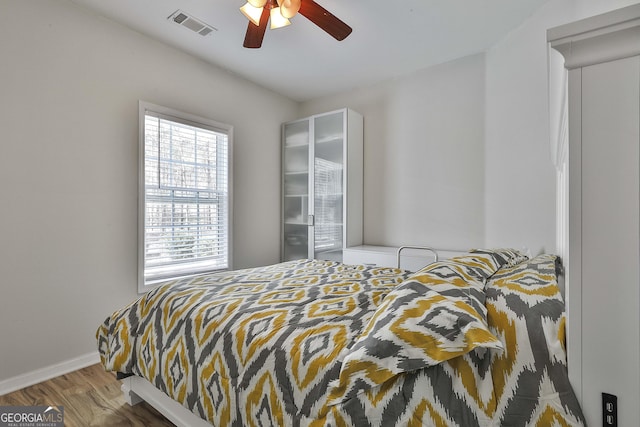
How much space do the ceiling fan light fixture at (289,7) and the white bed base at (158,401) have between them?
217 cm

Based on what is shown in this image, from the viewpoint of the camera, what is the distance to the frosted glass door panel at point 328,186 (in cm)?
355

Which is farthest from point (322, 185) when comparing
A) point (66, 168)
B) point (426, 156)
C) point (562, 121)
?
point (562, 121)

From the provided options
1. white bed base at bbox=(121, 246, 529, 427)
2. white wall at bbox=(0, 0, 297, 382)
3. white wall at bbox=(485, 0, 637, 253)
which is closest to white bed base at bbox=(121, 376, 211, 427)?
white bed base at bbox=(121, 246, 529, 427)

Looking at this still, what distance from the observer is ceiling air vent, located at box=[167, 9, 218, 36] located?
2.39 meters

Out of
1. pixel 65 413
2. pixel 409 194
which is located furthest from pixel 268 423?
pixel 409 194

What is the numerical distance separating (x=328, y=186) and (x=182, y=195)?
1589 millimetres

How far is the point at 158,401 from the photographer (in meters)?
1.60

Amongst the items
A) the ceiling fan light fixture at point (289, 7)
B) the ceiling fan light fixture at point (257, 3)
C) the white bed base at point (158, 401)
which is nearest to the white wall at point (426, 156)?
the ceiling fan light fixture at point (289, 7)

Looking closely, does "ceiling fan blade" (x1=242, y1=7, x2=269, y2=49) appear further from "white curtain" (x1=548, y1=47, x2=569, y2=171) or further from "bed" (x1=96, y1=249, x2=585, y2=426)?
"bed" (x1=96, y1=249, x2=585, y2=426)

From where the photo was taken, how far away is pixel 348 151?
3500mm

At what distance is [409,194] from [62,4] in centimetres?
333

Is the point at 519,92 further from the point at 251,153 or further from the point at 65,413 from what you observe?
the point at 65,413

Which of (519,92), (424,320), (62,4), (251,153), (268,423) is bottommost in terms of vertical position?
(268,423)

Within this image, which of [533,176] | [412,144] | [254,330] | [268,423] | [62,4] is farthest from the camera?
[412,144]
